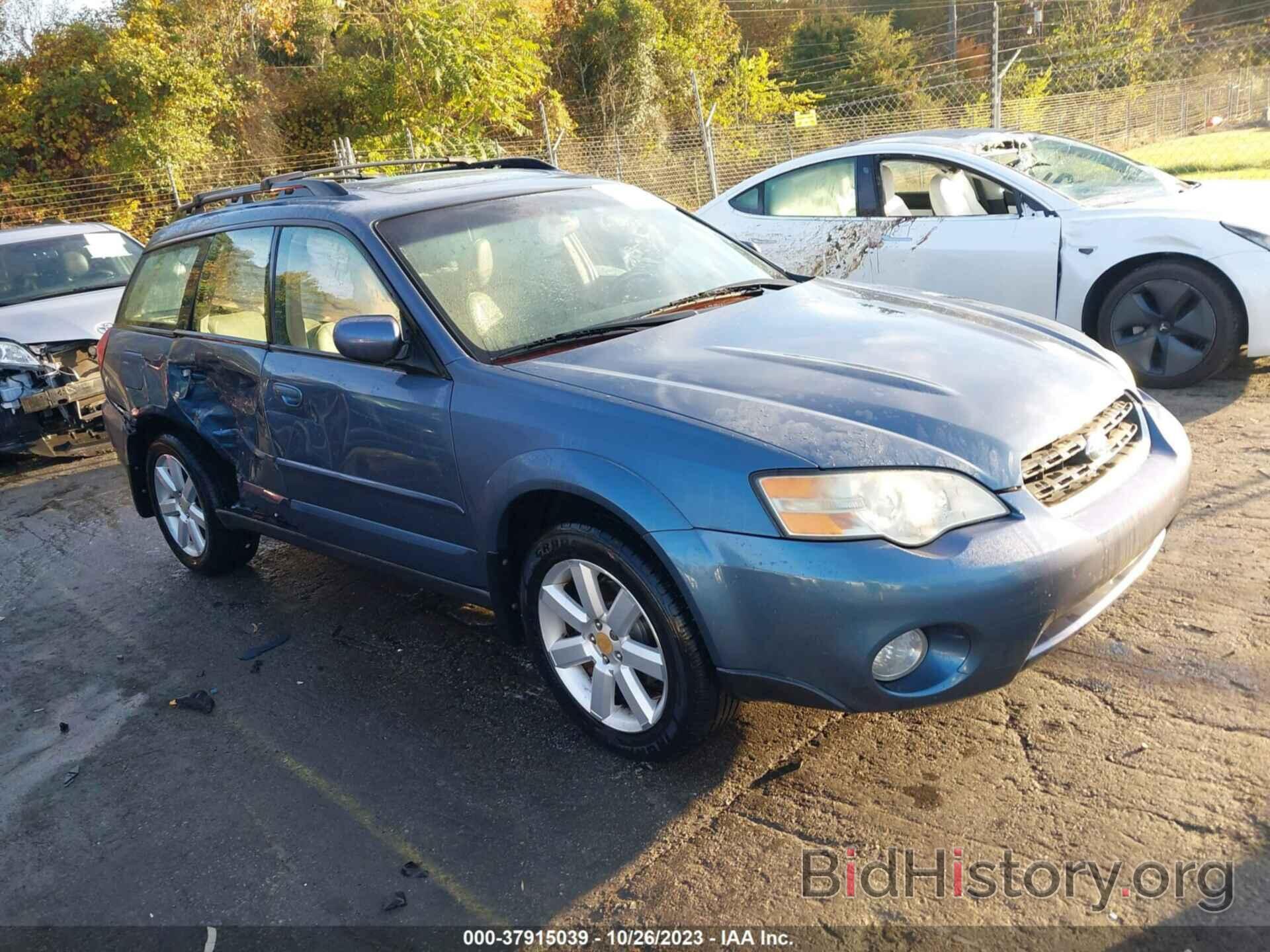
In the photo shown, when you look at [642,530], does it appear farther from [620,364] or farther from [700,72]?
[700,72]

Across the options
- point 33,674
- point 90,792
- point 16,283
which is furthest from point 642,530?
point 16,283

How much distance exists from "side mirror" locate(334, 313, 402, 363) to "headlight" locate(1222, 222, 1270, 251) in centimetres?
469

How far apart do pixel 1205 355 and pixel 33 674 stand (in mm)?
6057

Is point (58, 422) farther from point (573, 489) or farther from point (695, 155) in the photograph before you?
point (695, 155)

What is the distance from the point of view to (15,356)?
7.46m

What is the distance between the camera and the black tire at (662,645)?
2.81 m

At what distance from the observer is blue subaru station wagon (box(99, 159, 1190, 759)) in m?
2.61

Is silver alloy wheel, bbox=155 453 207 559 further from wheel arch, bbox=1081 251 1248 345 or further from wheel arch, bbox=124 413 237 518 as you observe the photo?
wheel arch, bbox=1081 251 1248 345

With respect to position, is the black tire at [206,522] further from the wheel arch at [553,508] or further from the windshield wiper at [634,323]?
the windshield wiper at [634,323]

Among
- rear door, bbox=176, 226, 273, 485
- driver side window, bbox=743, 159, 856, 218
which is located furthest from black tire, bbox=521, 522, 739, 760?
driver side window, bbox=743, 159, 856, 218

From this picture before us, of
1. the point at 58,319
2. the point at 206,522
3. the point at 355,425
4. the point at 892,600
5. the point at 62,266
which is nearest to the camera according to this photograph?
the point at 892,600

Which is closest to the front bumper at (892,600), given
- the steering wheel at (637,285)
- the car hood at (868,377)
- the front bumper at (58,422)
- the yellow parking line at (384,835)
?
the car hood at (868,377)


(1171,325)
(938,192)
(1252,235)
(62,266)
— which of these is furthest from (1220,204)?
(62,266)

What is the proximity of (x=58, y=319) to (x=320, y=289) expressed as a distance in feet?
16.9
